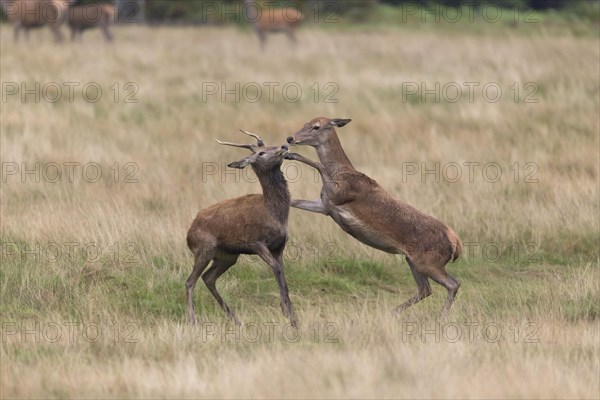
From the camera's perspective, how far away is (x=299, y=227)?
1032 centimetres

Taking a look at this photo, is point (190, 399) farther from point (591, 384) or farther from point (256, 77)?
point (256, 77)

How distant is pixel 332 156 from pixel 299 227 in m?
1.89

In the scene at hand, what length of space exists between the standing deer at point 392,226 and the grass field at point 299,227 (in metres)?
0.31

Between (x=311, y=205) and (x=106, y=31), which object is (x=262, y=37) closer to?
(x=106, y=31)

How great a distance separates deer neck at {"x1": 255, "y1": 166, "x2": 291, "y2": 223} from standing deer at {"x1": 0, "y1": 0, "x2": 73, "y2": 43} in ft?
51.9

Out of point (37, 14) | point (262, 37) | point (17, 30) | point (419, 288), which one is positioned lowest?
point (262, 37)

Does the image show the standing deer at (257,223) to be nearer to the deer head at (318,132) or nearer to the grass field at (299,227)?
the grass field at (299,227)

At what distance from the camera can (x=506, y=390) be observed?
608cm

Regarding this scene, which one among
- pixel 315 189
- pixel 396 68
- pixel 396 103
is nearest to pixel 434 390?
pixel 315 189

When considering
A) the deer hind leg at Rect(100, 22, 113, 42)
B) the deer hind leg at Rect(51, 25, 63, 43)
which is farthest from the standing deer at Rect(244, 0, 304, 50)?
the deer hind leg at Rect(51, 25, 63, 43)

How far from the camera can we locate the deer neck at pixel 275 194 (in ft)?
25.6

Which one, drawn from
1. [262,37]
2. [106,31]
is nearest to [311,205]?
[106,31]

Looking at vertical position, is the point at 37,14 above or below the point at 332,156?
below

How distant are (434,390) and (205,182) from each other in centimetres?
631
